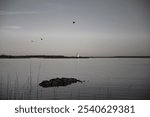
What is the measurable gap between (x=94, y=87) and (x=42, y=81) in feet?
1.63

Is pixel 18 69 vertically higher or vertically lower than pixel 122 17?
A: lower

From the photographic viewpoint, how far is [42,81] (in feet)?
9.24

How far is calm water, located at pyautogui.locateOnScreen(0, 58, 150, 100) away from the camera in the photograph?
2.79 metres

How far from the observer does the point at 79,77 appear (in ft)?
9.20

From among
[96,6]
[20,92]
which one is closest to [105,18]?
[96,6]

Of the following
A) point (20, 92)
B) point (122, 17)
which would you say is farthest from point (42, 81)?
point (122, 17)

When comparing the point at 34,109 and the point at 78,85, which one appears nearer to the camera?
the point at 34,109

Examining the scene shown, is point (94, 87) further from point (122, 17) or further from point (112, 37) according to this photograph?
point (122, 17)

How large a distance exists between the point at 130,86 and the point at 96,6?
2.71ft

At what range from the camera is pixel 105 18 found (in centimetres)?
285

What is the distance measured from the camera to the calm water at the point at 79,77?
9.15ft

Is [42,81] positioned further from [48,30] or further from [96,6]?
[96,6]

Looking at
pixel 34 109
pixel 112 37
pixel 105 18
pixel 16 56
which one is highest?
pixel 105 18

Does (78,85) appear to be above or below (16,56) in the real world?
below
